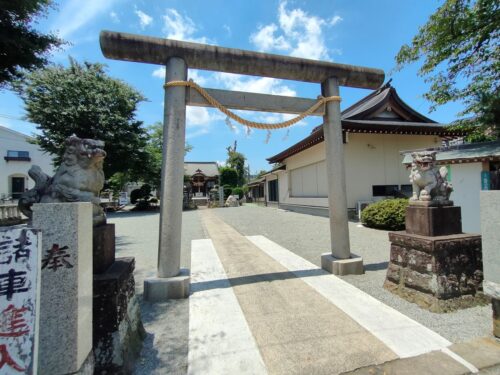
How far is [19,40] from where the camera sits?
6.62 meters

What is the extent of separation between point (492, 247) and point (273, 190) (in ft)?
65.8

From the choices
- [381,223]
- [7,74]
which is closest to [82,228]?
[381,223]

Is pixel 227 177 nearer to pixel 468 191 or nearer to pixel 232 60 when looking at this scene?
pixel 468 191

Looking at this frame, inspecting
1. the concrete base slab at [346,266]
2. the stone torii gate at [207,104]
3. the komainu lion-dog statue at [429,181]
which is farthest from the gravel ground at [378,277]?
the komainu lion-dog statue at [429,181]

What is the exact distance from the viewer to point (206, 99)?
3850mm

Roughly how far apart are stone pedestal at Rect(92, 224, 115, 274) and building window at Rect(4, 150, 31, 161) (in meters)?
31.4

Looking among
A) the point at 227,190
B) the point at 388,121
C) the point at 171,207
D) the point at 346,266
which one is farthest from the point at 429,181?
the point at 227,190

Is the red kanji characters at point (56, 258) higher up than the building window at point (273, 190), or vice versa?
the building window at point (273, 190)

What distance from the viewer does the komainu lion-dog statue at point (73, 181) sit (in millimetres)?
2104

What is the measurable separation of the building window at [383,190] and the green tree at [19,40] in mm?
12681

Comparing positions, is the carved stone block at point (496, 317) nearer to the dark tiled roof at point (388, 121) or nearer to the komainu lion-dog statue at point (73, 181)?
the komainu lion-dog statue at point (73, 181)

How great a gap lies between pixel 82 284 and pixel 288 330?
197cm

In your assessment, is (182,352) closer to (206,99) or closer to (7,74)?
(206,99)

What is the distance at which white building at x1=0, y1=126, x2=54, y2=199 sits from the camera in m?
24.3
